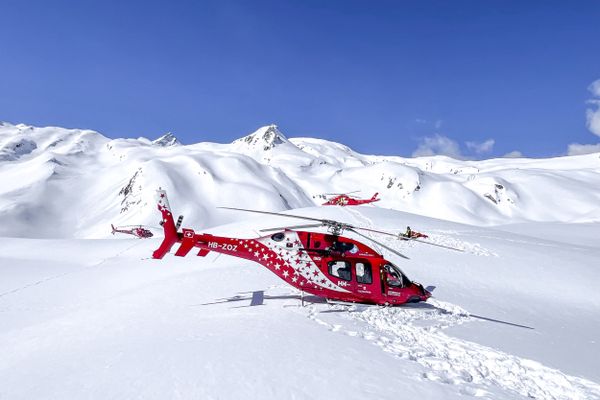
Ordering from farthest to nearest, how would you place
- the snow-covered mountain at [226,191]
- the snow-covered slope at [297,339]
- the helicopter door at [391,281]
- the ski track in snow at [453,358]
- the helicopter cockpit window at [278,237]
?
the snow-covered mountain at [226,191]
the helicopter cockpit window at [278,237]
the helicopter door at [391,281]
the ski track in snow at [453,358]
the snow-covered slope at [297,339]

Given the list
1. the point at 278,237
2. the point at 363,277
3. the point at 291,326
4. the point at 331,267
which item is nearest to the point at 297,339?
the point at 291,326

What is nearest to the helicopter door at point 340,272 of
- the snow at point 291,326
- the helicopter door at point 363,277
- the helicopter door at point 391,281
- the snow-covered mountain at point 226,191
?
the helicopter door at point 363,277

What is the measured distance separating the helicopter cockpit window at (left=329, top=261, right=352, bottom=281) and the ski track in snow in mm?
977

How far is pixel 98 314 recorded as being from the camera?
40.2 feet

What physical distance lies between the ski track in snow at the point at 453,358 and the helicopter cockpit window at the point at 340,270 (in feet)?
3.20

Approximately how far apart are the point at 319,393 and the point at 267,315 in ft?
14.7

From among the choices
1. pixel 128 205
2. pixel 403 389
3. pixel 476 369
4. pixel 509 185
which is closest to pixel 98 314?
pixel 403 389

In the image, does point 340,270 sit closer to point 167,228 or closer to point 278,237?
point 278,237

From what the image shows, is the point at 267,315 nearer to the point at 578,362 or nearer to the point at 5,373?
the point at 5,373

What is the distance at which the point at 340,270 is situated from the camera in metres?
12.1

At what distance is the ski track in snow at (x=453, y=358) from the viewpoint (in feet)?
24.8

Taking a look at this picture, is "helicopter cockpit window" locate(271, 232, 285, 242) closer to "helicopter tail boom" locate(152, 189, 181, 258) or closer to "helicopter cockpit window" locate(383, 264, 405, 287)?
"helicopter tail boom" locate(152, 189, 181, 258)

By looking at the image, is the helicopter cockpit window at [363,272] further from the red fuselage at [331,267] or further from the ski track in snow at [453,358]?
the ski track in snow at [453,358]


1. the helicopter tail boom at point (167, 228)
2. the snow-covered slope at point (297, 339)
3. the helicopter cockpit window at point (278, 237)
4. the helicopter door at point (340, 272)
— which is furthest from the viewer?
the helicopter tail boom at point (167, 228)
